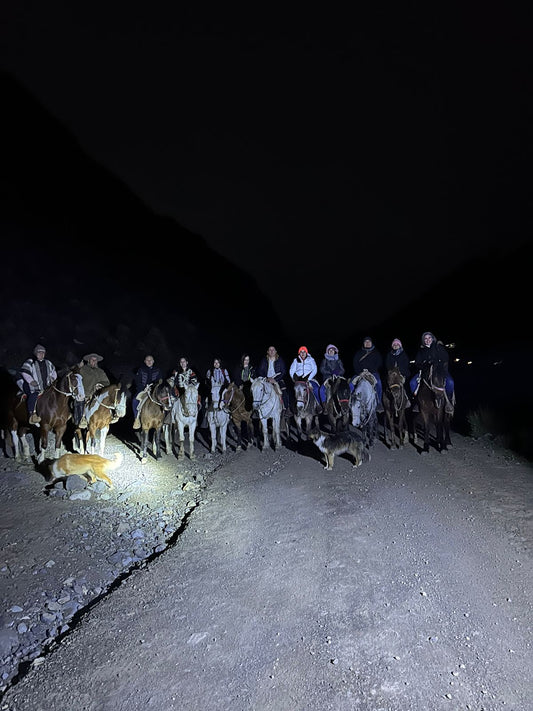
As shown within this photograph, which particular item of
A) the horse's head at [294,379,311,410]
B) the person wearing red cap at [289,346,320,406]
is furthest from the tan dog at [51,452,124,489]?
the person wearing red cap at [289,346,320,406]

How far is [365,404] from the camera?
10.6 meters

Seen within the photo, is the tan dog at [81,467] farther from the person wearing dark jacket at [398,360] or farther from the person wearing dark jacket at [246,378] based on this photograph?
the person wearing dark jacket at [398,360]

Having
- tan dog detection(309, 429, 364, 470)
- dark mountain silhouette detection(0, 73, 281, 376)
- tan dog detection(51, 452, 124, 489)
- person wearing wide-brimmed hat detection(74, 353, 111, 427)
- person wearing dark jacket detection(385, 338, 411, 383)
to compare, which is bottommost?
tan dog detection(309, 429, 364, 470)

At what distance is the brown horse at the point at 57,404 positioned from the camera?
9.52 meters

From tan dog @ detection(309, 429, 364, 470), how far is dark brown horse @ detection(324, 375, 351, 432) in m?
1.80

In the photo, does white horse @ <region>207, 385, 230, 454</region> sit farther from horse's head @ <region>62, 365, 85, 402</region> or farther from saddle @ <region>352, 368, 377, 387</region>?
saddle @ <region>352, 368, 377, 387</region>

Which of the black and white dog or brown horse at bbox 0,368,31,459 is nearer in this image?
the black and white dog

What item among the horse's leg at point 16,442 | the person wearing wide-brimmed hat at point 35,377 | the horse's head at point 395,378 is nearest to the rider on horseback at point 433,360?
the horse's head at point 395,378

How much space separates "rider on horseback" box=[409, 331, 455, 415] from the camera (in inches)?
399

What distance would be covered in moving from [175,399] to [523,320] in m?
45.5

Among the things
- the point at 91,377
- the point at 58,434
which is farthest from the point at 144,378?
the point at 58,434

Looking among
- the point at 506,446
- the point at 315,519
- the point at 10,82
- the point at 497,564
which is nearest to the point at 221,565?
the point at 315,519

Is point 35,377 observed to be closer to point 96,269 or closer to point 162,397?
point 162,397

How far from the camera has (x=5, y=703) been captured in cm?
346
